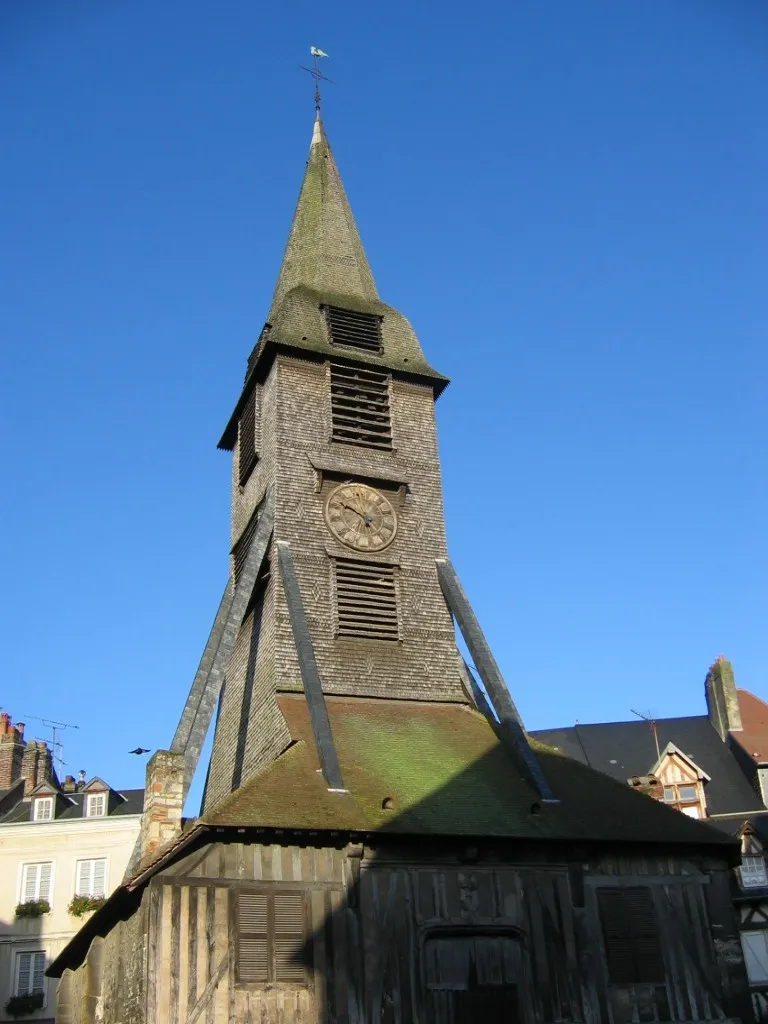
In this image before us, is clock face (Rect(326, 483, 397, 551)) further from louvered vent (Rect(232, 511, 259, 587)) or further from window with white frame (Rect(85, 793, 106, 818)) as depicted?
window with white frame (Rect(85, 793, 106, 818))

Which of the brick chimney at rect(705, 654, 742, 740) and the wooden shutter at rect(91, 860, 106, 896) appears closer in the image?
the wooden shutter at rect(91, 860, 106, 896)

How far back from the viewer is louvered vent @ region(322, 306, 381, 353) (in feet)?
72.7

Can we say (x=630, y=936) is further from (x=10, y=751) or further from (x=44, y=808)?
(x=10, y=751)

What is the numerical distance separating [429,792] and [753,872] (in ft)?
40.5

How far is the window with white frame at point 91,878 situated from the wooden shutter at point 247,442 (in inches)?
400

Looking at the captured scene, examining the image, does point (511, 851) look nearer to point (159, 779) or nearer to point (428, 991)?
point (428, 991)

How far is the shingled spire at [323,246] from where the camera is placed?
23.7m

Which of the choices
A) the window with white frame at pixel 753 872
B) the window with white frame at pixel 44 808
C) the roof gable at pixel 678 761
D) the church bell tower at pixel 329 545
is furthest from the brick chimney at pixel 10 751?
the window with white frame at pixel 753 872

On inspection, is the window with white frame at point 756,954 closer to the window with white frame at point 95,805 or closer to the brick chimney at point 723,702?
the brick chimney at point 723,702

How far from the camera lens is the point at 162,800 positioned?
1492cm

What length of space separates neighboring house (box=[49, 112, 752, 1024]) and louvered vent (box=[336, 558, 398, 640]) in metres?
0.04

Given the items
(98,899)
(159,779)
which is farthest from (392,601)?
(98,899)

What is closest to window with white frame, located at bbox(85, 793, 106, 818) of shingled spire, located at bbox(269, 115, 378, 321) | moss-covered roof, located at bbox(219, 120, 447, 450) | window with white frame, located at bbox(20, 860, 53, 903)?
window with white frame, located at bbox(20, 860, 53, 903)

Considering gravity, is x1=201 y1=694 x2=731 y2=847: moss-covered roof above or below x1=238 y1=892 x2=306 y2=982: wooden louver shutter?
above
